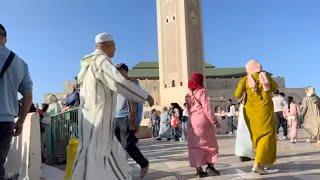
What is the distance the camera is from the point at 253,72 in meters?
7.15

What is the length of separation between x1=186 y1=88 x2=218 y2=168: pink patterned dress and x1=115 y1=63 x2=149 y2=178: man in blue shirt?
0.80 meters

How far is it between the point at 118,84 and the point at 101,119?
1.05ft

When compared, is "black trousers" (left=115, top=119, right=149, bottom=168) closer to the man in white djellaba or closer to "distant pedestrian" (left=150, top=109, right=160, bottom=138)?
the man in white djellaba

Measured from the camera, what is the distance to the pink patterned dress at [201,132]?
705cm

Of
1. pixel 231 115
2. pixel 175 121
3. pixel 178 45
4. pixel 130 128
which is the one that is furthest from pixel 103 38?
pixel 178 45

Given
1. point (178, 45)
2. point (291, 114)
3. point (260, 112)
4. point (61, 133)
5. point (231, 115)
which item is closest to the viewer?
point (260, 112)

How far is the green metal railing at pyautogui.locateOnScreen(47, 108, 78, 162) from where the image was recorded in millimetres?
9083

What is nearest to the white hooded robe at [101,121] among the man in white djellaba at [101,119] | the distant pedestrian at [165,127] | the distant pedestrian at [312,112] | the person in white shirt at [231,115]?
the man in white djellaba at [101,119]

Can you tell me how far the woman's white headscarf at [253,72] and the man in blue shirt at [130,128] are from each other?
153 cm

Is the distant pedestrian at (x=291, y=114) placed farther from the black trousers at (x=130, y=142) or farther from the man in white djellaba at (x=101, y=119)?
the man in white djellaba at (x=101, y=119)

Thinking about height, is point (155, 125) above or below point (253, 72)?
below

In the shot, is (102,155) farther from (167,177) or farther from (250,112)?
(250,112)

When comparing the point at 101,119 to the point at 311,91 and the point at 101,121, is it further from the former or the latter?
the point at 311,91

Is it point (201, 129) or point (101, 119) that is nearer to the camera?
point (101, 119)
